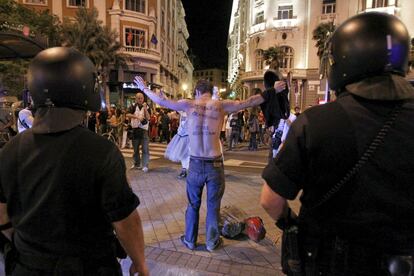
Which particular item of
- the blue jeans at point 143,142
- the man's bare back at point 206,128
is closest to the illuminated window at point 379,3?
the blue jeans at point 143,142

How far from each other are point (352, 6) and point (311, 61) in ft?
29.5

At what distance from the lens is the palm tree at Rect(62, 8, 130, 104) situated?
32844 millimetres

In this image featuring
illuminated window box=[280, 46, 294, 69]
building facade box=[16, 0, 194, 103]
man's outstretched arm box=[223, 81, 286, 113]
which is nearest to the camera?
man's outstretched arm box=[223, 81, 286, 113]

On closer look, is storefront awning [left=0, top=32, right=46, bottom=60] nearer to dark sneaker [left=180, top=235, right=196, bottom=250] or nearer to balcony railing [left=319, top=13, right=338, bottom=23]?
dark sneaker [left=180, top=235, right=196, bottom=250]

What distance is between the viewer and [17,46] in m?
7.13

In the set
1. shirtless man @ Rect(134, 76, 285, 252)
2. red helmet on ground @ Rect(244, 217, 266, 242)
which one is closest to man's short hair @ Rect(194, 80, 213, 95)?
shirtless man @ Rect(134, 76, 285, 252)

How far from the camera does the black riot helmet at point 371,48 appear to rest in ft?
4.96

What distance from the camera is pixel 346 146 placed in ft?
4.76

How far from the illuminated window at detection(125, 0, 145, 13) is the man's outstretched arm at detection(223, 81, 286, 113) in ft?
125

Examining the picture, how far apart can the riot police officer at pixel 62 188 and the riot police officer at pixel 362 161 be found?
2.62 ft

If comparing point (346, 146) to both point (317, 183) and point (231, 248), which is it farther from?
point (231, 248)

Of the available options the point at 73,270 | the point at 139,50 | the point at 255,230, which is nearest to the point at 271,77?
the point at 255,230

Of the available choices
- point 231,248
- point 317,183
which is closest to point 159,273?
point 231,248

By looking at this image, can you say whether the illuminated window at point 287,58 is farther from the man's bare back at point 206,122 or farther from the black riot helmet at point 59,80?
the black riot helmet at point 59,80
